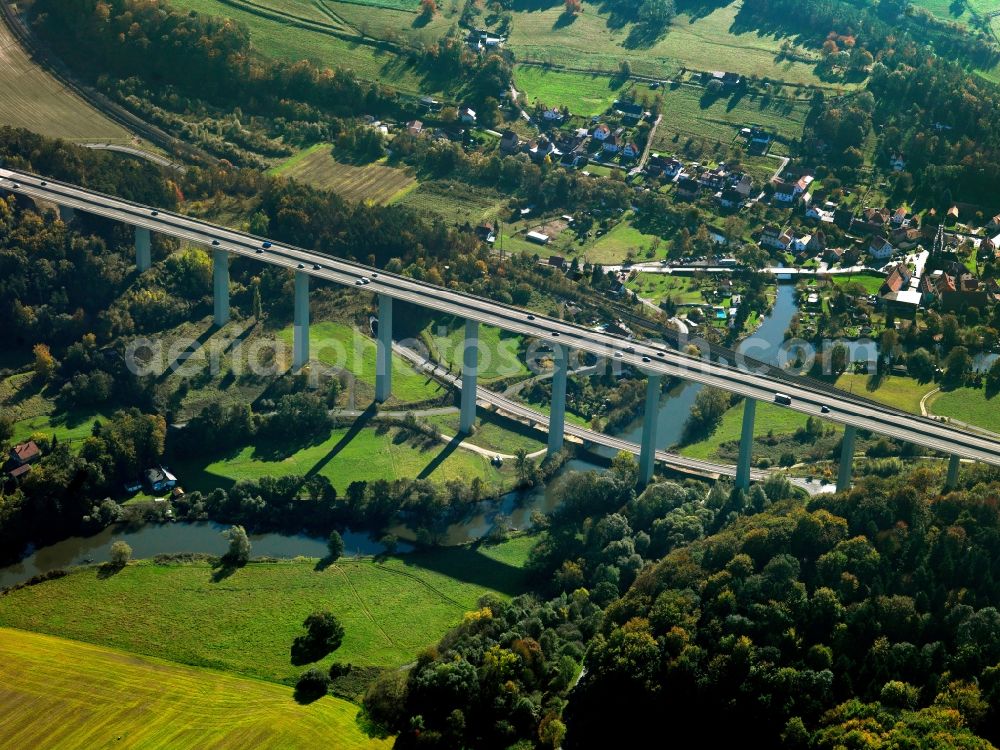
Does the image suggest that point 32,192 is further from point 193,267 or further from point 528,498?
point 528,498

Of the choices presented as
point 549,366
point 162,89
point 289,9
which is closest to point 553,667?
point 549,366

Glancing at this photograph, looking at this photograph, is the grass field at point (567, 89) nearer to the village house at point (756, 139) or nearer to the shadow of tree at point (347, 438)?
the village house at point (756, 139)

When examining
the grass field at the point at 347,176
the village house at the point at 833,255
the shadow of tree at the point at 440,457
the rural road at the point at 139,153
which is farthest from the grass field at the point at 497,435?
the rural road at the point at 139,153

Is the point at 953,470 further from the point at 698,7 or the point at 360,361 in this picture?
the point at 698,7

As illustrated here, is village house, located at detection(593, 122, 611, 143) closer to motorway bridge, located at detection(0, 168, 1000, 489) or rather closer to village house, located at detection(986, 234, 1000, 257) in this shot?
village house, located at detection(986, 234, 1000, 257)

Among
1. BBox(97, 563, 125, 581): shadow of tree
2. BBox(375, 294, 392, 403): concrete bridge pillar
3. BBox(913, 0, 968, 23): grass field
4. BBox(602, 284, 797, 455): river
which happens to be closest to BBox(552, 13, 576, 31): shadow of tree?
BBox(913, 0, 968, 23): grass field

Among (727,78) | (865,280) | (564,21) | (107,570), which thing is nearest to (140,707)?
(107,570)
